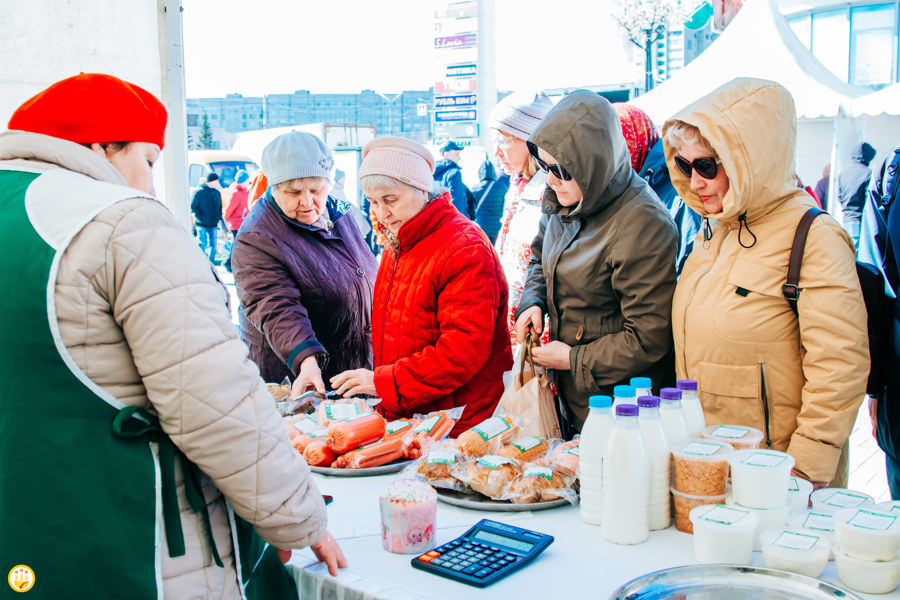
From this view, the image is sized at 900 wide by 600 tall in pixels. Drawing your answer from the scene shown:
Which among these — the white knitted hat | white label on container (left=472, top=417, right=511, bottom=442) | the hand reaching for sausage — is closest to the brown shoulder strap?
white label on container (left=472, top=417, right=511, bottom=442)

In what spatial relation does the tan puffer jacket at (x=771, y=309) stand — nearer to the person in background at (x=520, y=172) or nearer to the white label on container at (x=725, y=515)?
the white label on container at (x=725, y=515)

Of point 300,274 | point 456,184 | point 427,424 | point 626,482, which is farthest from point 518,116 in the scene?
point 456,184

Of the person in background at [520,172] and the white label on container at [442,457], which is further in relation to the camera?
the person in background at [520,172]

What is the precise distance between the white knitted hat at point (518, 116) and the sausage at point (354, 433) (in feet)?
5.05

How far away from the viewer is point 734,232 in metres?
1.93

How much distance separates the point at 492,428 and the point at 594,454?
1.43 ft

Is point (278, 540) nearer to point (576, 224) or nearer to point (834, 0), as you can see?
point (576, 224)

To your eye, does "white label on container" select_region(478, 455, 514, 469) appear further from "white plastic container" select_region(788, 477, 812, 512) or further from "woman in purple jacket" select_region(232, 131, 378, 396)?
"woman in purple jacket" select_region(232, 131, 378, 396)

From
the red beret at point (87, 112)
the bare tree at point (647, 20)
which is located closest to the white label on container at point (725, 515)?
the red beret at point (87, 112)

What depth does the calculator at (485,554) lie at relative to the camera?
137 centimetres

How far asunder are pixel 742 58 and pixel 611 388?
720 cm

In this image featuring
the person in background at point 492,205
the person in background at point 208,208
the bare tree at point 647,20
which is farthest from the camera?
the bare tree at point 647,20

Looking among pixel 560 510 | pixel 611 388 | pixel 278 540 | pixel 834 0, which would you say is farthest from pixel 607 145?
pixel 834 0

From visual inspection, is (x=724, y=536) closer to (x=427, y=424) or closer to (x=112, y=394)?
(x=427, y=424)
